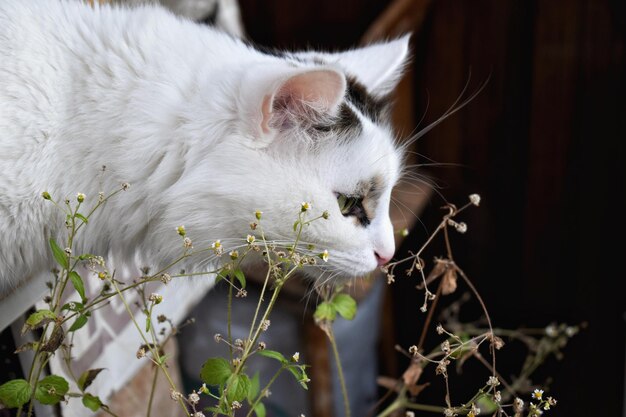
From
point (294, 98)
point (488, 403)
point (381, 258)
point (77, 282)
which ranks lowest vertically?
point (488, 403)

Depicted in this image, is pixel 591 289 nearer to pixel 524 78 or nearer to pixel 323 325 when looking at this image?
pixel 524 78

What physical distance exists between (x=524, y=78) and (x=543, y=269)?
60 centimetres

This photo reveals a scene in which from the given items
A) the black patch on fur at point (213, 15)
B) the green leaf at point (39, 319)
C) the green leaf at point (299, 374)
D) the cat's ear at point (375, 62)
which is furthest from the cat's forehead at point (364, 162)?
the black patch on fur at point (213, 15)

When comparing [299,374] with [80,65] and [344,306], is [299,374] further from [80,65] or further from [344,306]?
[80,65]

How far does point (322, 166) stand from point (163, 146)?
191mm

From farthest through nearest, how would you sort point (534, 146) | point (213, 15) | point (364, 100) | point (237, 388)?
point (534, 146) < point (213, 15) < point (364, 100) < point (237, 388)

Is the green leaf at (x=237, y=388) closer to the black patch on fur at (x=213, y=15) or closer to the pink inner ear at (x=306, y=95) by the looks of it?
the pink inner ear at (x=306, y=95)

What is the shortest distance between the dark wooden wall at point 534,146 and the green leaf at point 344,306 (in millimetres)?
1323

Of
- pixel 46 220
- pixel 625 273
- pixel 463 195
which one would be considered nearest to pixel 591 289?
pixel 625 273

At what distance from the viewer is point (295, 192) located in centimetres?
82

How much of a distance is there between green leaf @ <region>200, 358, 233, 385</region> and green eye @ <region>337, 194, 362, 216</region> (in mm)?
294

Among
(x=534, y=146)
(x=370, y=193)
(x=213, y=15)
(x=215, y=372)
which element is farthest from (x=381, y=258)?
(x=534, y=146)

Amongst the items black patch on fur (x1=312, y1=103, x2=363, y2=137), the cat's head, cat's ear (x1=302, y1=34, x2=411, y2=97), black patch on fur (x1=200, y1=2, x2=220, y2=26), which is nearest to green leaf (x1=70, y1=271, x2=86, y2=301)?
the cat's head

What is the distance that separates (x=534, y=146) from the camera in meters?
2.02
